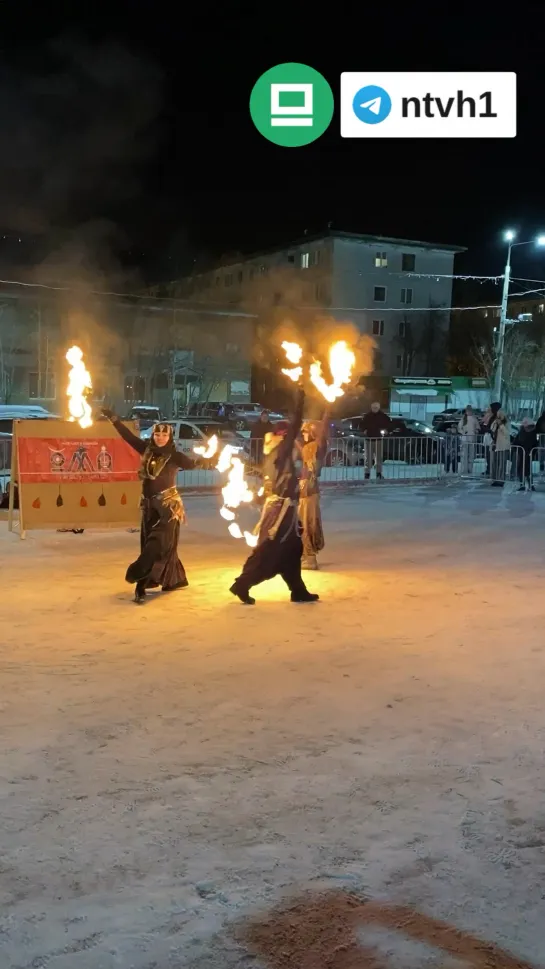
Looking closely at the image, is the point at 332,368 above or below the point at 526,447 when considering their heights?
above

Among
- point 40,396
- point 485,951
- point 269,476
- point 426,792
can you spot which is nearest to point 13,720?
point 426,792

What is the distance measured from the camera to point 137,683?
5754mm

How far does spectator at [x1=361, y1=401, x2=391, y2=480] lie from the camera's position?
760 inches

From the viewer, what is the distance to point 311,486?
907 centimetres

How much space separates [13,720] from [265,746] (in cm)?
151

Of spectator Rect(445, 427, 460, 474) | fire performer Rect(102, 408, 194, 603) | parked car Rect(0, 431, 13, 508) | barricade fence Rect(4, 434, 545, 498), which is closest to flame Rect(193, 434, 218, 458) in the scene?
fire performer Rect(102, 408, 194, 603)

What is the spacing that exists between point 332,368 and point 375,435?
11267 mm

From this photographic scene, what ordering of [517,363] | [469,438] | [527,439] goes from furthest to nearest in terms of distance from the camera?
[517,363] < [469,438] < [527,439]

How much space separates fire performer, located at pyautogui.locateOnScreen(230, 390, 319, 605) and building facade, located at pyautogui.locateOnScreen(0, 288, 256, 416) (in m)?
21.1

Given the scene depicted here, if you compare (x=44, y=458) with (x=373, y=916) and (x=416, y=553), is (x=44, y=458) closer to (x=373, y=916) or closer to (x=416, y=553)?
(x=416, y=553)

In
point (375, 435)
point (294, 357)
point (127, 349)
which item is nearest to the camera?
point (294, 357)

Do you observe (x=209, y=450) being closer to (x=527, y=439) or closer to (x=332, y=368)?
(x=332, y=368)

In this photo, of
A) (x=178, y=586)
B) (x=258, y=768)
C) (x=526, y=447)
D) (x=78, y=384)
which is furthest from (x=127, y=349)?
(x=258, y=768)

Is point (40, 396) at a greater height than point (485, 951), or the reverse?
point (40, 396)
